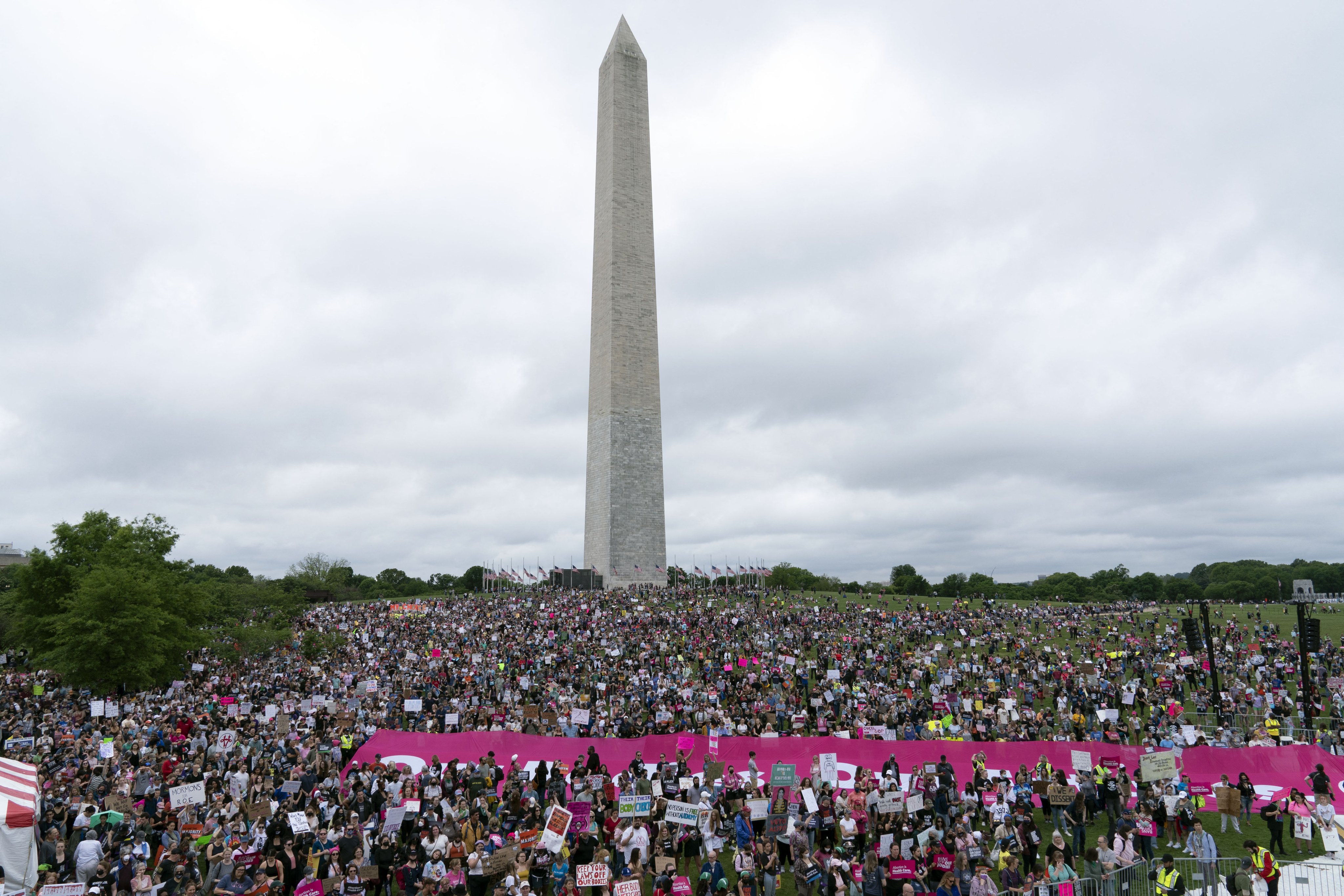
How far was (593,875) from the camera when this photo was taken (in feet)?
45.9

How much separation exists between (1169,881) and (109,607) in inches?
1570

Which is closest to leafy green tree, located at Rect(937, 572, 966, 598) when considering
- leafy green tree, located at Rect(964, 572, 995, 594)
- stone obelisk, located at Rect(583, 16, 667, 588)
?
leafy green tree, located at Rect(964, 572, 995, 594)

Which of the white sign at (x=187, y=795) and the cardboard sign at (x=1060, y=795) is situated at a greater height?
the white sign at (x=187, y=795)

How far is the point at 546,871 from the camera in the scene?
15.1 m

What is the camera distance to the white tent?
13172 millimetres

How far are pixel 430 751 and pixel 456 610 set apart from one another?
3365cm

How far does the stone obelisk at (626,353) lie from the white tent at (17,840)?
5156 cm

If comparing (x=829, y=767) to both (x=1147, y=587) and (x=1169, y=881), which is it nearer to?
(x=1169, y=881)

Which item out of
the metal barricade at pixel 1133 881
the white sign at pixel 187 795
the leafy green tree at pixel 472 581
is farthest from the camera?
the leafy green tree at pixel 472 581

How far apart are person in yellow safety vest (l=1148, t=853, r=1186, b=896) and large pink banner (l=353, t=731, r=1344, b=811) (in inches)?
299

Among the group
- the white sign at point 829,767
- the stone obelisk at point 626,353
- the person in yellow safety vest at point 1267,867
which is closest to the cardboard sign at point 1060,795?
the person in yellow safety vest at point 1267,867

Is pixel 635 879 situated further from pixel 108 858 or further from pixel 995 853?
pixel 108 858

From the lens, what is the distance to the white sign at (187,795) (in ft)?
56.0

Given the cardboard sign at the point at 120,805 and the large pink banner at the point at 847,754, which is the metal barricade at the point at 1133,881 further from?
the cardboard sign at the point at 120,805
